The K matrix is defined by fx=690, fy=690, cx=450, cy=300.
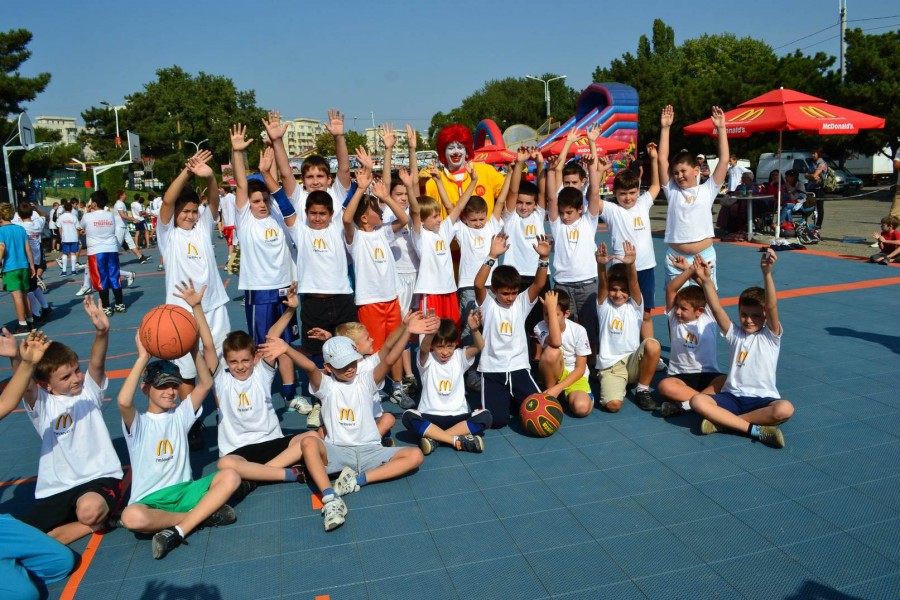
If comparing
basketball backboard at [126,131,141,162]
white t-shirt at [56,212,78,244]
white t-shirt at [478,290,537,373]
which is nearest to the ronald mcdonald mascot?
white t-shirt at [478,290,537,373]

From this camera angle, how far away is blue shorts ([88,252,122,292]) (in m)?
10.9

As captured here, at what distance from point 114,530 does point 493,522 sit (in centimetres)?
234

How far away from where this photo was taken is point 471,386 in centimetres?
612

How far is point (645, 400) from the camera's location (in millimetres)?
5680

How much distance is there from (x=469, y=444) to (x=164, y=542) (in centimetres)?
213

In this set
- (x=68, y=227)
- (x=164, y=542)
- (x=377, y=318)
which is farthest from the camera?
(x=68, y=227)

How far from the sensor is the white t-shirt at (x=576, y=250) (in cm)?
624

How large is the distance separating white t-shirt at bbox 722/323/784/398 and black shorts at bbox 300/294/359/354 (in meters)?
3.12

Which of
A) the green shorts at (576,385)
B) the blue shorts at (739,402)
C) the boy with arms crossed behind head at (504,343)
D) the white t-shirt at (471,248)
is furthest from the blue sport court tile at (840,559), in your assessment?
the white t-shirt at (471,248)

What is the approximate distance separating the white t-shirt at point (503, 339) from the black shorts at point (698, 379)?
4.25 feet

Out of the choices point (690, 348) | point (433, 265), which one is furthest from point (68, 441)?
point (690, 348)

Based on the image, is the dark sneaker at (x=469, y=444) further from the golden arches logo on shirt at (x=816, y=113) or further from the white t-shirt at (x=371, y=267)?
the golden arches logo on shirt at (x=816, y=113)

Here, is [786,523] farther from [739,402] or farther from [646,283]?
[646,283]

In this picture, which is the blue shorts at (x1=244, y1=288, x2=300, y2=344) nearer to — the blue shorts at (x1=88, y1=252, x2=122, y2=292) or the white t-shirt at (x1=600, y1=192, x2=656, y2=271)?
the white t-shirt at (x1=600, y1=192, x2=656, y2=271)
